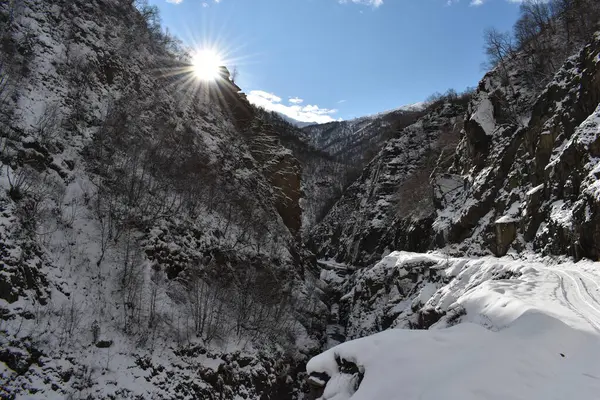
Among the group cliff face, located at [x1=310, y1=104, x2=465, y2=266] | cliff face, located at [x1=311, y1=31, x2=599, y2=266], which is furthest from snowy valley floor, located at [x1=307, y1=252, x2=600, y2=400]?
cliff face, located at [x1=310, y1=104, x2=465, y2=266]

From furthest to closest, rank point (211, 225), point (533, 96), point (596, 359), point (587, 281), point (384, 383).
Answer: point (533, 96) < point (211, 225) < point (587, 281) < point (596, 359) < point (384, 383)

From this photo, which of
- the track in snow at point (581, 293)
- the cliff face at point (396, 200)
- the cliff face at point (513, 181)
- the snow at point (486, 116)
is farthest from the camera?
the cliff face at point (396, 200)

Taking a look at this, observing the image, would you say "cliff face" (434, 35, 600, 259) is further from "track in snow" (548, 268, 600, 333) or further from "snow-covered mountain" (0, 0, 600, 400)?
"track in snow" (548, 268, 600, 333)

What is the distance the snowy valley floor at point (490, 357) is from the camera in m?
5.11

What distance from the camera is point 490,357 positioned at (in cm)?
590

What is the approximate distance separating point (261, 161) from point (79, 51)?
2310 cm

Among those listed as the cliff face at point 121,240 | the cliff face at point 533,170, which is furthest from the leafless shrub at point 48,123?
the cliff face at point 533,170

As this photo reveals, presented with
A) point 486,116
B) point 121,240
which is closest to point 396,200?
point 486,116

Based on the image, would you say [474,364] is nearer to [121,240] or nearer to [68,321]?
[68,321]

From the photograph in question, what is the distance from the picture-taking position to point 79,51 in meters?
29.3

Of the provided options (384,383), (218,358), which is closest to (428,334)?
(384,383)

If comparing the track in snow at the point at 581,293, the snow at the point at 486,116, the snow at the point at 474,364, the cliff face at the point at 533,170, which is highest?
the snow at the point at 486,116

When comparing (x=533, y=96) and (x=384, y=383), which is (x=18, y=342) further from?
(x=533, y=96)

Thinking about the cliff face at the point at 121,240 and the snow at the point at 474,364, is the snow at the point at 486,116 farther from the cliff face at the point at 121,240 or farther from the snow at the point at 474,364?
the snow at the point at 474,364
